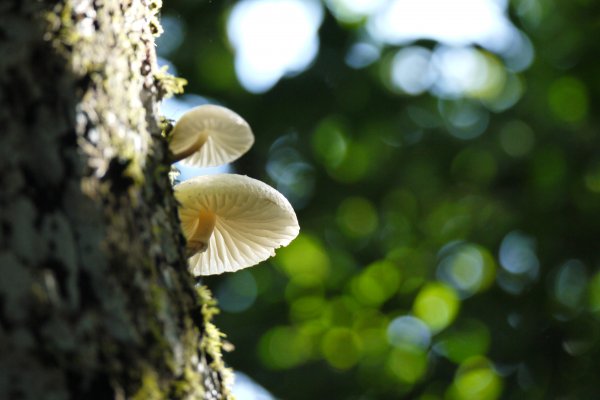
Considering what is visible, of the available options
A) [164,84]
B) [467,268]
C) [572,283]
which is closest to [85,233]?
[164,84]

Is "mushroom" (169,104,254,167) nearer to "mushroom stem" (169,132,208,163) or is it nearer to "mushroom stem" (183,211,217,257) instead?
"mushroom stem" (169,132,208,163)

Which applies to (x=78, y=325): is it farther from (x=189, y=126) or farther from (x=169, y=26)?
(x=169, y=26)

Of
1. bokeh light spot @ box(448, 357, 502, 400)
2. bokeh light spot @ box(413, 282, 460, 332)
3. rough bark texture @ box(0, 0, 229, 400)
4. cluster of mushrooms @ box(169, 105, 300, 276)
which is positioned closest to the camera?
rough bark texture @ box(0, 0, 229, 400)

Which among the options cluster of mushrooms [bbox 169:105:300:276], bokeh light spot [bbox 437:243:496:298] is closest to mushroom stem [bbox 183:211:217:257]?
cluster of mushrooms [bbox 169:105:300:276]

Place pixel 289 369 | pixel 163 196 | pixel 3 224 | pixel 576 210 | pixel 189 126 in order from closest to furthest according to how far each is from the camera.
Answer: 1. pixel 3 224
2. pixel 163 196
3. pixel 189 126
4. pixel 289 369
5. pixel 576 210

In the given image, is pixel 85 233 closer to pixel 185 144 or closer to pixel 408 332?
pixel 185 144

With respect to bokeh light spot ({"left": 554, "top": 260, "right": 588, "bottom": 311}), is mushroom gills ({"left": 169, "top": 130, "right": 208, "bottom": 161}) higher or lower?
higher

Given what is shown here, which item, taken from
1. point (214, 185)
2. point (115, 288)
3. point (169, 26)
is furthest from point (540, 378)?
point (115, 288)
